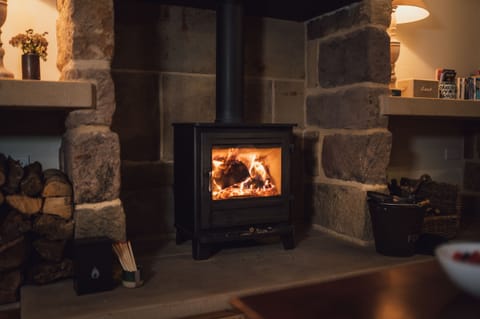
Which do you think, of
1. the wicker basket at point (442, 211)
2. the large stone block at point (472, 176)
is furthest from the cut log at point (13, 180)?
the large stone block at point (472, 176)

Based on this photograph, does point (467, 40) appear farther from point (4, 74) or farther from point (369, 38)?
point (4, 74)

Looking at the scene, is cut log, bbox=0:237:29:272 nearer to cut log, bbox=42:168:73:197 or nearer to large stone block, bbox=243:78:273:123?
cut log, bbox=42:168:73:197

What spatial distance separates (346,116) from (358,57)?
1.13ft

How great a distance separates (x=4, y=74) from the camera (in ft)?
6.56

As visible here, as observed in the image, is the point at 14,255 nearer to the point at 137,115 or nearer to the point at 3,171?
the point at 3,171

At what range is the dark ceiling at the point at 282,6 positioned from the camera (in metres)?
2.65

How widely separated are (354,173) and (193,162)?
97 centimetres

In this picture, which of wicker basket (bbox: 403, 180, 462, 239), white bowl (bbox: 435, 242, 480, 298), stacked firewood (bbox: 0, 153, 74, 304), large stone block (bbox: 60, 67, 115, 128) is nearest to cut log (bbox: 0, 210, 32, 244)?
stacked firewood (bbox: 0, 153, 74, 304)

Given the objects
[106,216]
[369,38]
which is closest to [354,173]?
[369,38]

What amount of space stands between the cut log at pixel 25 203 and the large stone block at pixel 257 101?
4.63 feet

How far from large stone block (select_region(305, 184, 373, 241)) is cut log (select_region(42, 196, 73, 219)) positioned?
5.05ft

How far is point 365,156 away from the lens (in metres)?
2.56

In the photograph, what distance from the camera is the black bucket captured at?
2.33 m

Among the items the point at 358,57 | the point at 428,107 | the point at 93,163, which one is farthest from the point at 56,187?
the point at 428,107
